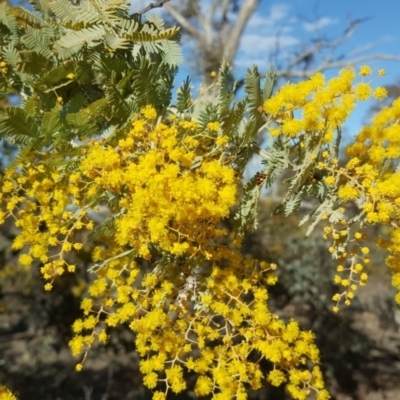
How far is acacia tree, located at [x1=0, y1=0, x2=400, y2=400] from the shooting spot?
1.02m

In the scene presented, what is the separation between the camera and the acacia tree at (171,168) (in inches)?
40.3

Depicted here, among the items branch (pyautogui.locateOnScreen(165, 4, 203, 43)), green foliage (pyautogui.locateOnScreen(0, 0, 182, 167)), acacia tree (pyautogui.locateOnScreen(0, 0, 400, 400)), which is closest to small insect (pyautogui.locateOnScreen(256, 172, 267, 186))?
acacia tree (pyautogui.locateOnScreen(0, 0, 400, 400))

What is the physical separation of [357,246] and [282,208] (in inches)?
7.9

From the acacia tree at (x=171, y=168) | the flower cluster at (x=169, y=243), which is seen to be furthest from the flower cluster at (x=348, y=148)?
the flower cluster at (x=169, y=243)

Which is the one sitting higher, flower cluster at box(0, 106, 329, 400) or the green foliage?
the green foliage

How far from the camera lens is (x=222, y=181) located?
40.3 inches

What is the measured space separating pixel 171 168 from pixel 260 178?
262 mm

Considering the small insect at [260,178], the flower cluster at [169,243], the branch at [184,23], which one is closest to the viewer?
the flower cluster at [169,243]

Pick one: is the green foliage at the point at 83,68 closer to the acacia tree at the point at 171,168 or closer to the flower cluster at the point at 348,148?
the acacia tree at the point at 171,168

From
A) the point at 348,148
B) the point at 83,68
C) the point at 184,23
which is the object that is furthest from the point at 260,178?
the point at 184,23

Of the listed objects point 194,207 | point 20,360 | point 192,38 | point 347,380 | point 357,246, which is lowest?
point 20,360

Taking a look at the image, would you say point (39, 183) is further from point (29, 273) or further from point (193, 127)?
point (29, 273)

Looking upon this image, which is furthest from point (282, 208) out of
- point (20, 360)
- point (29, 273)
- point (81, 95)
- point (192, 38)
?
point (192, 38)

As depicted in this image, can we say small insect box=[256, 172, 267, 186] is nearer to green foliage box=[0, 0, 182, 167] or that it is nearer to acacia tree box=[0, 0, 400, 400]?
acacia tree box=[0, 0, 400, 400]
